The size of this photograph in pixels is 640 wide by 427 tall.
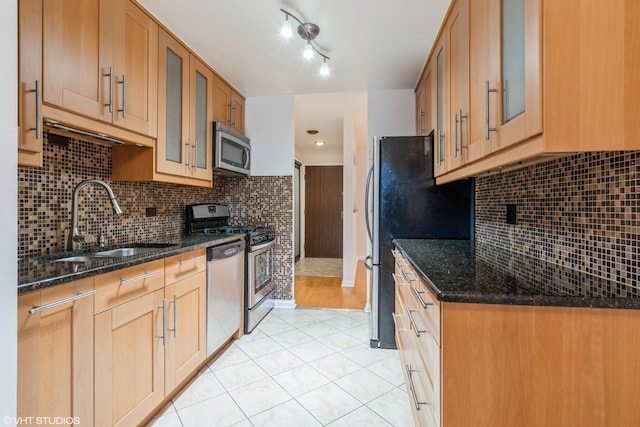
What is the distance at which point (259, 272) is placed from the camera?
2.83 meters

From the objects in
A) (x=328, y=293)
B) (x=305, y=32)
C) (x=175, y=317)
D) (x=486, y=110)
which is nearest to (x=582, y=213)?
(x=486, y=110)

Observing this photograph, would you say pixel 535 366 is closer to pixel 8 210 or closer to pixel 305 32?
pixel 8 210

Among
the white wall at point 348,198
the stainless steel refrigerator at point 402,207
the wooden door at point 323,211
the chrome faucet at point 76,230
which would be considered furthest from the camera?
the wooden door at point 323,211

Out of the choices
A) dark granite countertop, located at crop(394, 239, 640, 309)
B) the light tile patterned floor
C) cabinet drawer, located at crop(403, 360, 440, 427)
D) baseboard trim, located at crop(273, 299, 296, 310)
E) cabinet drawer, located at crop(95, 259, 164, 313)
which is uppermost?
dark granite countertop, located at crop(394, 239, 640, 309)

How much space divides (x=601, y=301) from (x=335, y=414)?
4.50 feet

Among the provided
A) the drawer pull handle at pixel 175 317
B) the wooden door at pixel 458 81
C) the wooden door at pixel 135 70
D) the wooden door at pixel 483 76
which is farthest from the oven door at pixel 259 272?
the wooden door at pixel 483 76

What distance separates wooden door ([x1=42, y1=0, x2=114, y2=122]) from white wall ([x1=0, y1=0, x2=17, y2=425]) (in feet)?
2.68

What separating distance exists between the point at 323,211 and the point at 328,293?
109 inches

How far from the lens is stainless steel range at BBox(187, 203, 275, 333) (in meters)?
2.60

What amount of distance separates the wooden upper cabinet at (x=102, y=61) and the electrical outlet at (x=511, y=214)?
220 centimetres

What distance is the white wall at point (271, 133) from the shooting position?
3.28 m

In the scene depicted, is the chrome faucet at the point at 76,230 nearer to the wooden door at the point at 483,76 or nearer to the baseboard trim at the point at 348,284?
the wooden door at the point at 483,76

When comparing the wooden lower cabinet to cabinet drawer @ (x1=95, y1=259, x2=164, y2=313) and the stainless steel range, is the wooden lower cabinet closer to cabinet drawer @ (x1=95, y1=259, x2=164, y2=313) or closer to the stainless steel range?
cabinet drawer @ (x1=95, y1=259, x2=164, y2=313)

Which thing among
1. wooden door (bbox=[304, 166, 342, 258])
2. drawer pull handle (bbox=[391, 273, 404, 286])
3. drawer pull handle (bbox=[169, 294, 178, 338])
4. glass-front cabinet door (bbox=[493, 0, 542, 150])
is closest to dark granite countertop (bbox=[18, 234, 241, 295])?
drawer pull handle (bbox=[169, 294, 178, 338])
